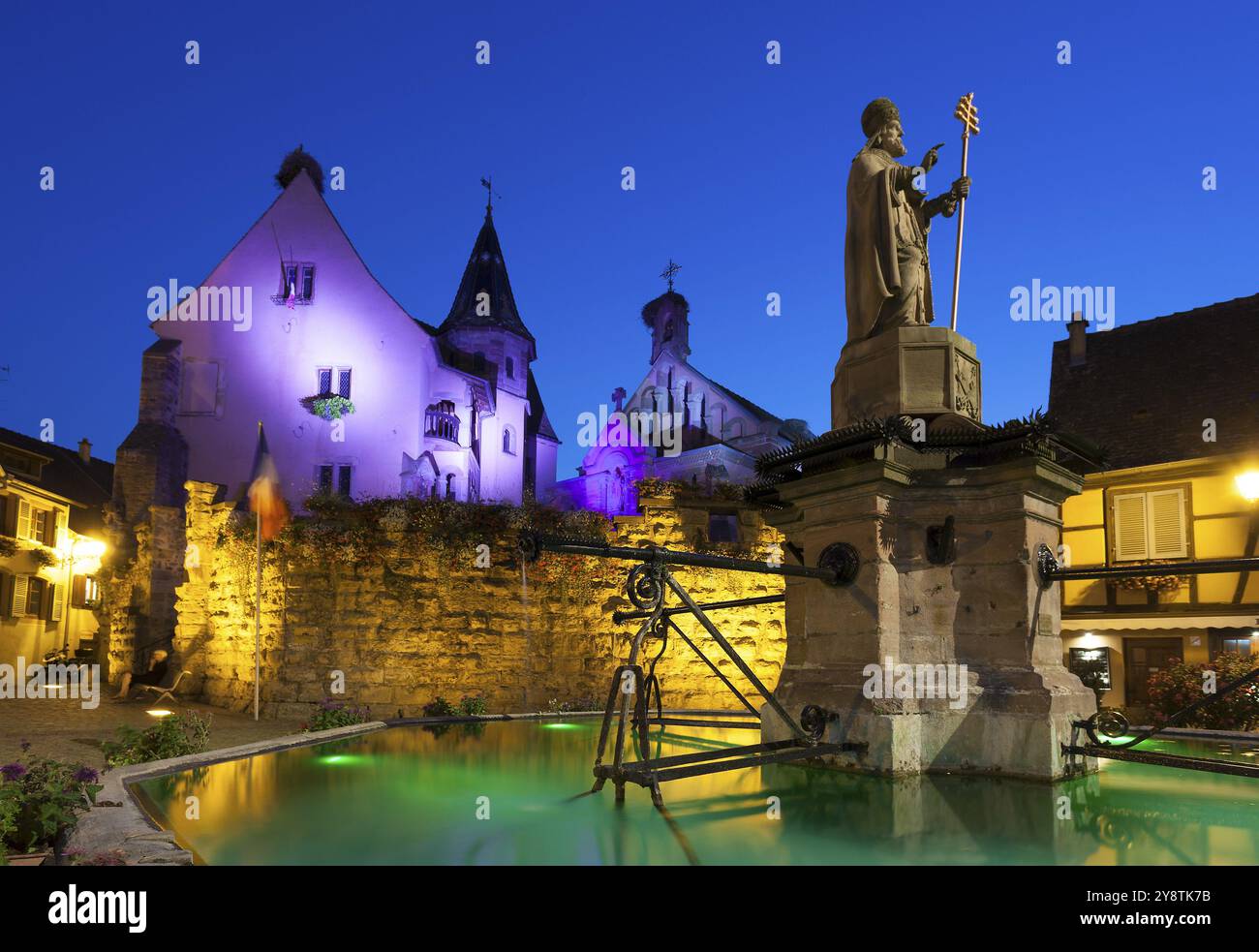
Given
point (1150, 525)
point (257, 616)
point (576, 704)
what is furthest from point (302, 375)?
point (1150, 525)

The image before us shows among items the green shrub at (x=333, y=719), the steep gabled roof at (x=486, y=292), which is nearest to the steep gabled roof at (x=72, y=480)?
the steep gabled roof at (x=486, y=292)

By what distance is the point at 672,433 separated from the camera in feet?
141

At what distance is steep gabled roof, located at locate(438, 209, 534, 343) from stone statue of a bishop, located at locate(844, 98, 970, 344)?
1289 inches

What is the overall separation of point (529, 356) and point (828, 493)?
1380 inches

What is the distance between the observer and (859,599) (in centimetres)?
648

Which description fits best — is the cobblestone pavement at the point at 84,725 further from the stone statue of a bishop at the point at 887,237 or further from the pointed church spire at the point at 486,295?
the pointed church spire at the point at 486,295

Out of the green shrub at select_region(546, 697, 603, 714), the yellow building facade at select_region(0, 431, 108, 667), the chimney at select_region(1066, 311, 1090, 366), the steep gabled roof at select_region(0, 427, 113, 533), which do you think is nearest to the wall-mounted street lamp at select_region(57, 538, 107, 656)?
the yellow building facade at select_region(0, 431, 108, 667)

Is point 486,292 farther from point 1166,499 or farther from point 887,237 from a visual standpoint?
point 887,237

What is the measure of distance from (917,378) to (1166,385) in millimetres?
15971

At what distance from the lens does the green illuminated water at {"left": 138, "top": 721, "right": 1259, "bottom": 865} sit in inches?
159

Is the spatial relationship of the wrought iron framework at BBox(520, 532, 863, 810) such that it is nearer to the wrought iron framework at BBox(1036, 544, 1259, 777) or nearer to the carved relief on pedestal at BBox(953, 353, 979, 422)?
the wrought iron framework at BBox(1036, 544, 1259, 777)

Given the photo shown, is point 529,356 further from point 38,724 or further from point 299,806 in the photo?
point 299,806

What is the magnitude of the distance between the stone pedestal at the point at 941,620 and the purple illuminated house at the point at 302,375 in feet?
78.0
